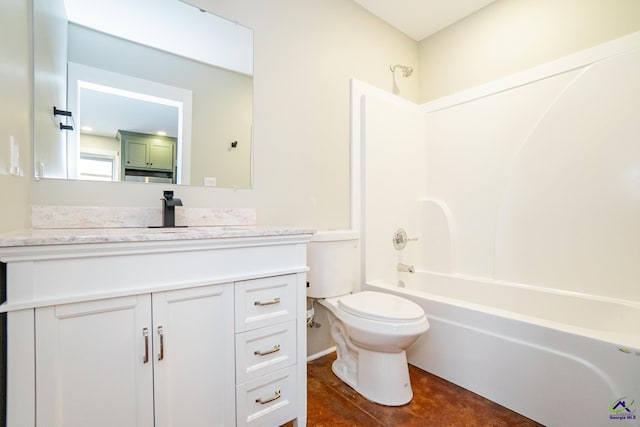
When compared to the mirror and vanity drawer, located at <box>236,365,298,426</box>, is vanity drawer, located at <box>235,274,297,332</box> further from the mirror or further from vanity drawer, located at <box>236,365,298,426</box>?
the mirror

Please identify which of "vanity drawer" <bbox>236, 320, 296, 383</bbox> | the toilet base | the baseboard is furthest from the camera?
the baseboard

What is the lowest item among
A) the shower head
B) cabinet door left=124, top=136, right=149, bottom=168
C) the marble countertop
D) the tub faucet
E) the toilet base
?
the toilet base

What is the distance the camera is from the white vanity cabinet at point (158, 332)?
2.50ft

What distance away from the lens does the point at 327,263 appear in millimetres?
1735

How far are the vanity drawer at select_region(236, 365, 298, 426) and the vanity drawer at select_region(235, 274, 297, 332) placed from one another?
221mm

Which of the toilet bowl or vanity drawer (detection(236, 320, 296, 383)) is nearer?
vanity drawer (detection(236, 320, 296, 383))

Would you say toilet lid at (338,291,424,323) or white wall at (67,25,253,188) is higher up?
white wall at (67,25,253,188)

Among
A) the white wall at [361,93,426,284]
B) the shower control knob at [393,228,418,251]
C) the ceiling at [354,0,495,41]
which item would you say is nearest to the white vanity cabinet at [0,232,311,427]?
the white wall at [361,93,426,284]

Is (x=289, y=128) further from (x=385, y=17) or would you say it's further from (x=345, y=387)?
(x=345, y=387)

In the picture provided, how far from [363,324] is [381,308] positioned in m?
0.13

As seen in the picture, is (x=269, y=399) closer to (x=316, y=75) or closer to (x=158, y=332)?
(x=158, y=332)

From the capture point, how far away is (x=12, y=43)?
36.1 inches

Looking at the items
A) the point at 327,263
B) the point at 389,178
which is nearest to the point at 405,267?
the point at 389,178

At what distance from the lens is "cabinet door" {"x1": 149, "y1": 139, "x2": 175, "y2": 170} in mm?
1389
